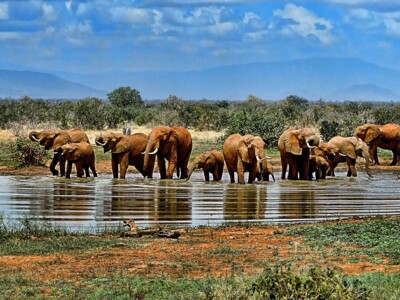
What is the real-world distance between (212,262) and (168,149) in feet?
55.5

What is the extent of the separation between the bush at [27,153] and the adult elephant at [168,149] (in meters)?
5.51

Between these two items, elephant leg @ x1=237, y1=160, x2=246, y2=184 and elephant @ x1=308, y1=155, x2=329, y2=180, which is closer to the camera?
elephant leg @ x1=237, y1=160, x2=246, y2=184

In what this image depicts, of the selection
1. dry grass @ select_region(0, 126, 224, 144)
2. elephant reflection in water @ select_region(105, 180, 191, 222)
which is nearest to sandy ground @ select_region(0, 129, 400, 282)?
elephant reflection in water @ select_region(105, 180, 191, 222)

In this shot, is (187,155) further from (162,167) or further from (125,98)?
(125,98)

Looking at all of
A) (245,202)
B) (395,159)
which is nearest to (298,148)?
(245,202)

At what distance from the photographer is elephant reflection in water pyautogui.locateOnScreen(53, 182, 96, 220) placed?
2020cm

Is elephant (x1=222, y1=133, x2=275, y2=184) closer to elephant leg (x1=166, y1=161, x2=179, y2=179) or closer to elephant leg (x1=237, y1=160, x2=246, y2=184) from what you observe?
elephant leg (x1=237, y1=160, x2=246, y2=184)

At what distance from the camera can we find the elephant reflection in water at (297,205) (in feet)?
65.2

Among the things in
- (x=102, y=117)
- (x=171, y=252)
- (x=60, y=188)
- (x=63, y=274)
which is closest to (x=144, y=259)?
(x=171, y=252)

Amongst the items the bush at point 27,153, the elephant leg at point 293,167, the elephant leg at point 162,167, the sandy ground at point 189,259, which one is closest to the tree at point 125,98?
the bush at point 27,153

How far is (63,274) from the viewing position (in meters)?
12.0

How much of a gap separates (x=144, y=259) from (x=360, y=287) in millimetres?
4802

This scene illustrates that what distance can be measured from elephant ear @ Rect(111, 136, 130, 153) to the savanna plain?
12.3 m

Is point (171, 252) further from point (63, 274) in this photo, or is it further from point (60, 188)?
point (60, 188)
